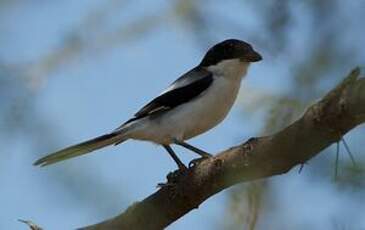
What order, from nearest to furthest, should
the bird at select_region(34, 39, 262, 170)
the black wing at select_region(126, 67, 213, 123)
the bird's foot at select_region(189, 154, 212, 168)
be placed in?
the bird's foot at select_region(189, 154, 212, 168) → the bird at select_region(34, 39, 262, 170) → the black wing at select_region(126, 67, 213, 123)

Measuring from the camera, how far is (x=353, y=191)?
4.61 feet

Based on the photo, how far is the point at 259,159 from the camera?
2.47m

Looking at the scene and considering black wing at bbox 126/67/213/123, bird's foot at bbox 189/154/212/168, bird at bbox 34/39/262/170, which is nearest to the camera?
bird's foot at bbox 189/154/212/168

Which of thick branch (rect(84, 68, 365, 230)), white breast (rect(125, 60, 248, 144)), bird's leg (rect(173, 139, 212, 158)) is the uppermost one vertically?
white breast (rect(125, 60, 248, 144))

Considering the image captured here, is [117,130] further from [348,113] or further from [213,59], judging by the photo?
[348,113]

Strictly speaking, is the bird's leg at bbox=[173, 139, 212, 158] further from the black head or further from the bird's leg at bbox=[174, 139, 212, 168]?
the black head

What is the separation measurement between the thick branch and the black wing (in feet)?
2.88

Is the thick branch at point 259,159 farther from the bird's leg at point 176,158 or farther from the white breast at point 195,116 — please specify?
the white breast at point 195,116

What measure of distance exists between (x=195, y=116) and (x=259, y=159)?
1406mm

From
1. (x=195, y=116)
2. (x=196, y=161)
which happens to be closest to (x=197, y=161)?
(x=196, y=161)

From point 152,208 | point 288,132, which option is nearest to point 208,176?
point 152,208

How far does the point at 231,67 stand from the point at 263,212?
8.93 feet

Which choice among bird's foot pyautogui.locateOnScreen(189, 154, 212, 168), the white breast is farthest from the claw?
the white breast

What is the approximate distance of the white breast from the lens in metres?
3.83
